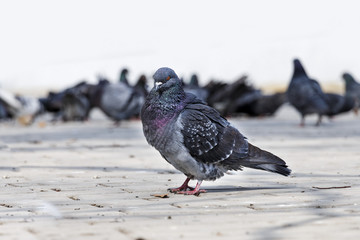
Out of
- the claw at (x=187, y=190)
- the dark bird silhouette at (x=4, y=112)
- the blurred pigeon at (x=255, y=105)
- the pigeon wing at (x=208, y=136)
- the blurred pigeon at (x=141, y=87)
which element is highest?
the pigeon wing at (x=208, y=136)

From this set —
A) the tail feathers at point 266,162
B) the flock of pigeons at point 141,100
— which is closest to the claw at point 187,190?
the tail feathers at point 266,162

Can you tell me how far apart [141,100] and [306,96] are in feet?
12.6

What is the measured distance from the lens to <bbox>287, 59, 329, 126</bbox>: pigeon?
1515cm

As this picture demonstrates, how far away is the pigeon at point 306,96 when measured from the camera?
15.1 m

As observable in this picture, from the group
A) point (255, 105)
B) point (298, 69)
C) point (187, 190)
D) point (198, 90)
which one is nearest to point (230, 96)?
point (255, 105)

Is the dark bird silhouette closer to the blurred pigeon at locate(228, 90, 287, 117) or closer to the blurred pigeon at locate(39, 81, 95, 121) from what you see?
the blurred pigeon at locate(39, 81, 95, 121)

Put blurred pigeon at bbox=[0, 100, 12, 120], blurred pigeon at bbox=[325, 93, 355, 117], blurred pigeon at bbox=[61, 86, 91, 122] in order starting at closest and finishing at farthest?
blurred pigeon at bbox=[325, 93, 355, 117] → blurred pigeon at bbox=[61, 86, 91, 122] → blurred pigeon at bbox=[0, 100, 12, 120]

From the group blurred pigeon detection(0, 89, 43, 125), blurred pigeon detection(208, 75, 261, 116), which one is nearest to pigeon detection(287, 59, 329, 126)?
blurred pigeon detection(208, 75, 261, 116)

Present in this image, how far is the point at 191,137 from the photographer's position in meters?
5.40

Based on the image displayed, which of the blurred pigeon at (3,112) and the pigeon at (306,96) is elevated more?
the pigeon at (306,96)

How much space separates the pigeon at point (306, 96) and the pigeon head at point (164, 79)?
10.00 meters

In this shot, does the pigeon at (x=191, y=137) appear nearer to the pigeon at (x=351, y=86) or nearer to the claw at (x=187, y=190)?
the claw at (x=187, y=190)

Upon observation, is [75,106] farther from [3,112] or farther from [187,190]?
[187,190]

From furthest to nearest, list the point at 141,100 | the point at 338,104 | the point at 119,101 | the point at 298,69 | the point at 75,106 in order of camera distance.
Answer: the point at 75,106, the point at 338,104, the point at 141,100, the point at 119,101, the point at 298,69
